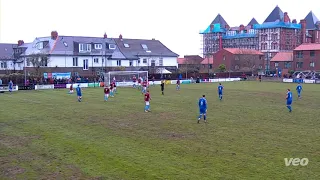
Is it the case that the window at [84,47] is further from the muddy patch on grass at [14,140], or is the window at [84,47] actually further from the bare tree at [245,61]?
the muddy patch on grass at [14,140]

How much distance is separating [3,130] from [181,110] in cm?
1292

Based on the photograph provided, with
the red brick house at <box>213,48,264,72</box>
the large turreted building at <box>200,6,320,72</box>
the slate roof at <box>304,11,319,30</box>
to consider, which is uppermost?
the slate roof at <box>304,11,319,30</box>

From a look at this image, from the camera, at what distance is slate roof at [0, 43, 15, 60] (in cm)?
8030

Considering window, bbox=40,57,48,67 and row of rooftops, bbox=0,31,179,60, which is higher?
row of rooftops, bbox=0,31,179,60

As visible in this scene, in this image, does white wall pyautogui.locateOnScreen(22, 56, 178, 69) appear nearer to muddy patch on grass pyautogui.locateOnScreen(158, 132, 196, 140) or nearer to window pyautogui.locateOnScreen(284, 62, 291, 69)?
window pyautogui.locateOnScreen(284, 62, 291, 69)

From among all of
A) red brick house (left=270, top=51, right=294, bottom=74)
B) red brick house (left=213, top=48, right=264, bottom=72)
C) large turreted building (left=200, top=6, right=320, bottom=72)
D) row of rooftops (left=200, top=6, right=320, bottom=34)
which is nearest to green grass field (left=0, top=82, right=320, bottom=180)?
red brick house (left=270, top=51, right=294, bottom=74)

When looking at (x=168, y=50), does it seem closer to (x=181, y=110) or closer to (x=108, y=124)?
(x=181, y=110)

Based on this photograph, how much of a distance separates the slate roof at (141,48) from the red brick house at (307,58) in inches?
1230

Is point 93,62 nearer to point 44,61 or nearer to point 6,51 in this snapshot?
point 44,61

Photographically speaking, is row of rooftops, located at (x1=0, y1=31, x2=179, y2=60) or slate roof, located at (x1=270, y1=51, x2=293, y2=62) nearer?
row of rooftops, located at (x1=0, y1=31, x2=179, y2=60)

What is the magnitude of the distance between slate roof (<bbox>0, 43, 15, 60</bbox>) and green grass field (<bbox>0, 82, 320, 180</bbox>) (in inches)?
2274

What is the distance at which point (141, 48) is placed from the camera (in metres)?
79.6

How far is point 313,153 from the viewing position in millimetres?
14375

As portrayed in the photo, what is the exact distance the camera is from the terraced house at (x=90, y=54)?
6706 centimetres
